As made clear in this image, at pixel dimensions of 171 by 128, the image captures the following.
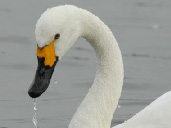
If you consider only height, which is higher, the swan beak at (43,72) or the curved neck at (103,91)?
the swan beak at (43,72)

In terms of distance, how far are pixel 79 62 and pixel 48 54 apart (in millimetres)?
5739

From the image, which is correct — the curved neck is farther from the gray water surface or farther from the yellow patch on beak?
the gray water surface

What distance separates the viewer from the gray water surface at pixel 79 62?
9.48m

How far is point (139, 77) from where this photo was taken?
11.0 metres

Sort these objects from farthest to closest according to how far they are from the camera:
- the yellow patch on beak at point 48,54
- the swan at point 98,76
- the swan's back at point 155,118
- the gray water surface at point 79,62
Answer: the gray water surface at point 79,62 → the swan's back at point 155,118 → the swan at point 98,76 → the yellow patch on beak at point 48,54

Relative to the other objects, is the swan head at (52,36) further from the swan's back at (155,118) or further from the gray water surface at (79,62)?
the gray water surface at (79,62)

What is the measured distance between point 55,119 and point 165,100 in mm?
2453

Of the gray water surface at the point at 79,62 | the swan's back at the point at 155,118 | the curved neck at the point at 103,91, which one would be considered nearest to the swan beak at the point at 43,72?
the curved neck at the point at 103,91

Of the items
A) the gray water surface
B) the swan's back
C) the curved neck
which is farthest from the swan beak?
the gray water surface

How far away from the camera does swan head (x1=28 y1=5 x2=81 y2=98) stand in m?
5.91

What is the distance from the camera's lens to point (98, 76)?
6.80 m

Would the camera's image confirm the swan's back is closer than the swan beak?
No

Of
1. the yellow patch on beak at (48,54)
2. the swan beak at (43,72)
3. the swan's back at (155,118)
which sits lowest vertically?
the swan's back at (155,118)

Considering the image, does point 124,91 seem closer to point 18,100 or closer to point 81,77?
point 81,77
